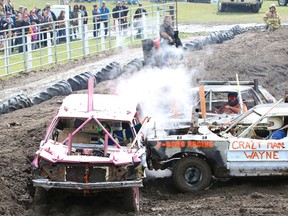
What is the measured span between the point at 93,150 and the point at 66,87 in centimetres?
863

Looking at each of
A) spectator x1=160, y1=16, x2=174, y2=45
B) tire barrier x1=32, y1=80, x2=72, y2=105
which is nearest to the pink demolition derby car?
tire barrier x1=32, y1=80, x2=72, y2=105

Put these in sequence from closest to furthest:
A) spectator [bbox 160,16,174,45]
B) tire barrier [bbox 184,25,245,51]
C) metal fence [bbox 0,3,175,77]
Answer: spectator [bbox 160,16,174,45] → metal fence [bbox 0,3,175,77] → tire barrier [bbox 184,25,245,51]

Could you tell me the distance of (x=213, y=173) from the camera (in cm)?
1206

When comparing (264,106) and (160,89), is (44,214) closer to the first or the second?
(264,106)

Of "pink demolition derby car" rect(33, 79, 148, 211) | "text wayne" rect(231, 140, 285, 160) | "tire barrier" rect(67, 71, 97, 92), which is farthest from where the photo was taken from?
"tire barrier" rect(67, 71, 97, 92)

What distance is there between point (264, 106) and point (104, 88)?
25.3 feet

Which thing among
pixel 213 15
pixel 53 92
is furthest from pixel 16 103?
pixel 213 15

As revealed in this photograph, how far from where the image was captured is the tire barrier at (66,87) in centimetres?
1779

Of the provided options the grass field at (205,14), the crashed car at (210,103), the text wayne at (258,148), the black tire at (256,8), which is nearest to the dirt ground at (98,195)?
the text wayne at (258,148)

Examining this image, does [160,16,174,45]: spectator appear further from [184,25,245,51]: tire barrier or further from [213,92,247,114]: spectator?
[213,92,247,114]: spectator

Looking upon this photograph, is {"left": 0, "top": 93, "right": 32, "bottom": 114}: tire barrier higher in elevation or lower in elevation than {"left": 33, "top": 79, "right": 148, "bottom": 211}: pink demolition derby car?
lower

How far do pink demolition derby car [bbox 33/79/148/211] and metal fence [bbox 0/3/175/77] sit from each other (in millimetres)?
10481

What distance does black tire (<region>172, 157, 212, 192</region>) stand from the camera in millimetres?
11930

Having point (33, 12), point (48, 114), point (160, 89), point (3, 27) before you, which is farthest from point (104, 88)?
point (33, 12)
